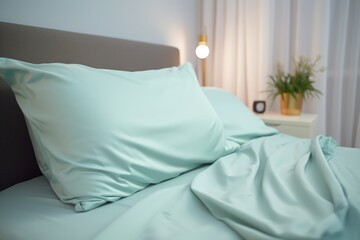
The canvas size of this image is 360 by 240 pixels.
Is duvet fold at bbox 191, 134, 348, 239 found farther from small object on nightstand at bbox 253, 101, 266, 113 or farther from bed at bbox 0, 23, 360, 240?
small object on nightstand at bbox 253, 101, 266, 113

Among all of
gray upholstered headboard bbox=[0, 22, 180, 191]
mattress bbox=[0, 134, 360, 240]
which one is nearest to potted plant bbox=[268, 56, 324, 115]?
mattress bbox=[0, 134, 360, 240]

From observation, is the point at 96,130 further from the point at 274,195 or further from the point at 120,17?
the point at 120,17

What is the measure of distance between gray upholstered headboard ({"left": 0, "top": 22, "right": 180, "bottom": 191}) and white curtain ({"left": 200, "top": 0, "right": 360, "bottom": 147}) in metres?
1.23

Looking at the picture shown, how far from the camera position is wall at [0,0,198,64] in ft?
3.04

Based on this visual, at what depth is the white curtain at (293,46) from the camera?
1.81 m

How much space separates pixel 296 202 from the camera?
0.54 meters

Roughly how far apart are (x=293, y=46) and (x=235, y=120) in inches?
45.1

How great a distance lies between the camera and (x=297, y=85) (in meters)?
1.71

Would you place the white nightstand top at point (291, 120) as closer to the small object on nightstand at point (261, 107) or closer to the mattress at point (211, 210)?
the small object on nightstand at point (261, 107)

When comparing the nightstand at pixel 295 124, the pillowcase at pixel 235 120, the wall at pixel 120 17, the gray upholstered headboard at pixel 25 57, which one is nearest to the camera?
the gray upholstered headboard at pixel 25 57

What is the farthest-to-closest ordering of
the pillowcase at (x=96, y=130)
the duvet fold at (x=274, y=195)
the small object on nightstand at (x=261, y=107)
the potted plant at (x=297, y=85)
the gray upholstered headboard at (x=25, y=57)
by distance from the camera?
the small object on nightstand at (x=261, y=107) → the potted plant at (x=297, y=85) → the gray upholstered headboard at (x=25, y=57) → the pillowcase at (x=96, y=130) → the duvet fold at (x=274, y=195)

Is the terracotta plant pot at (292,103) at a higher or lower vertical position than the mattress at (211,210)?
higher

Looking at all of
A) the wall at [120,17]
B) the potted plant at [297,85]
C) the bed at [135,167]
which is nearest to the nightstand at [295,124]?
the potted plant at [297,85]

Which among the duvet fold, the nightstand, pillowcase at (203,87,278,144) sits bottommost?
the nightstand
